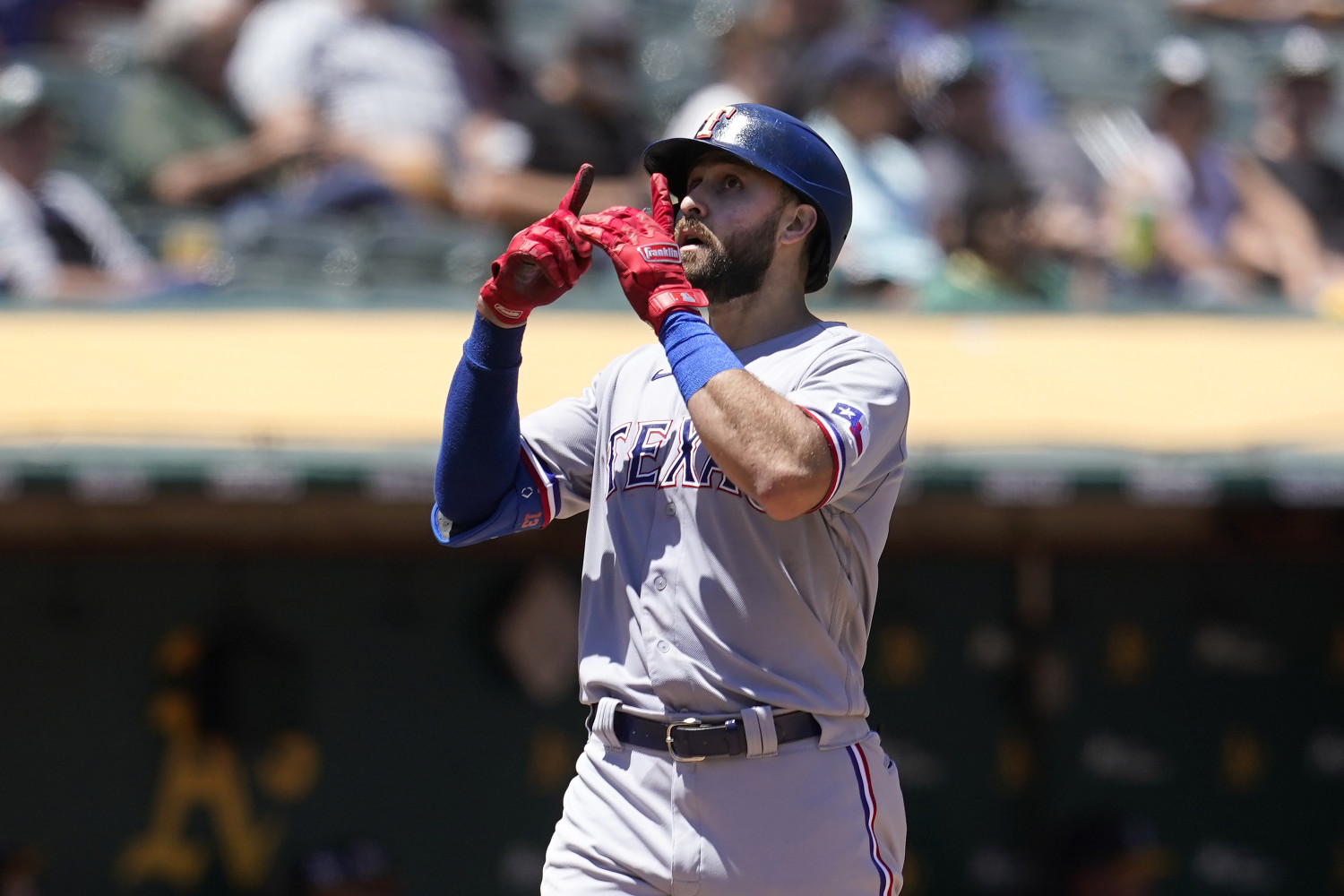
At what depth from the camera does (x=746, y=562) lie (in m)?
2.14

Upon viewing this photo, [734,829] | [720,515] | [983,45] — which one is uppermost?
[983,45]

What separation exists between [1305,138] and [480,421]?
18.3ft

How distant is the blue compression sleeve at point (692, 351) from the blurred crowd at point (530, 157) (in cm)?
334

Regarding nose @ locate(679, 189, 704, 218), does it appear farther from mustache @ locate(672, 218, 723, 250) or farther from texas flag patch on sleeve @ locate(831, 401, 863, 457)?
texas flag patch on sleeve @ locate(831, 401, 863, 457)

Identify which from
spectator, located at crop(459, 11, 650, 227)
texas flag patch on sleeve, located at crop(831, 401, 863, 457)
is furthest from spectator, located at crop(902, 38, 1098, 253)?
texas flag patch on sleeve, located at crop(831, 401, 863, 457)

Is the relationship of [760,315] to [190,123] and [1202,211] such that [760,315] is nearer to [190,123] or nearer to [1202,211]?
[190,123]

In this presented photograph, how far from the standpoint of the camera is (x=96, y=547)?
4863 millimetres

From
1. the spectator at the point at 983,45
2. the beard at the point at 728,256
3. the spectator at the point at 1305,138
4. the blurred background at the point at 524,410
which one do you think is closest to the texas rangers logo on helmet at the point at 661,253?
the beard at the point at 728,256

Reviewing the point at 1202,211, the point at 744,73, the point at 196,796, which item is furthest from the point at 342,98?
the point at 1202,211

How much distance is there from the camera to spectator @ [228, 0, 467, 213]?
19.1 ft

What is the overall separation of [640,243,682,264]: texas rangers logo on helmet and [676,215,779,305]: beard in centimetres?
12

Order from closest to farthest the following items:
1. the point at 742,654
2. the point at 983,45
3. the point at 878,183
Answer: the point at 742,654 → the point at 878,183 → the point at 983,45

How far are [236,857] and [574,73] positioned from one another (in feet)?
9.86

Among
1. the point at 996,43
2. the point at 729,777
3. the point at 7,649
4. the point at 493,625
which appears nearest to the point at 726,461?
the point at 729,777
